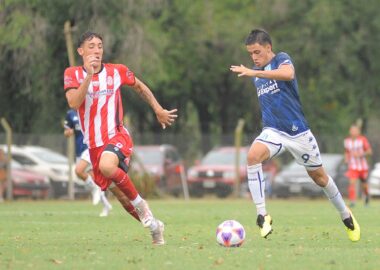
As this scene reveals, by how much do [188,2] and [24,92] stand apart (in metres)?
12.6

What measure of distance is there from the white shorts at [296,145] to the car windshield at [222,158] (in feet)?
75.5

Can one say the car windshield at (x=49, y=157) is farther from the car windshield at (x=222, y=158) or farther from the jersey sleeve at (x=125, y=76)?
the jersey sleeve at (x=125, y=76)

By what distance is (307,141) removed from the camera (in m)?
Result: 12.2

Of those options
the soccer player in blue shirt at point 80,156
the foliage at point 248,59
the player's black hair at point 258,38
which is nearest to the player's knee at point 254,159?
the player's black hair at point 258,38

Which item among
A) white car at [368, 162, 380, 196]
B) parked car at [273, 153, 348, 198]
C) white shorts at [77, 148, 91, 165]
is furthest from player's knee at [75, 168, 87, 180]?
white car at [368, 162, 380, 196]

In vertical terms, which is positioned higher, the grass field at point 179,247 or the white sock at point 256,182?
the white sock at point 256,182

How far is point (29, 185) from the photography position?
32.0 meters

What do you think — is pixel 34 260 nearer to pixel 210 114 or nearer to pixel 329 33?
pixel 329 33

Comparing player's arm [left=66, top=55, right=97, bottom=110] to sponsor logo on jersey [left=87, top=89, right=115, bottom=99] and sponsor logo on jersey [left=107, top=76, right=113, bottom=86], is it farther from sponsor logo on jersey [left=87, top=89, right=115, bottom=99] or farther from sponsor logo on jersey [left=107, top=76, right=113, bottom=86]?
sponsor logo on jersey [left=107, top=76, right=113, bottom=86]

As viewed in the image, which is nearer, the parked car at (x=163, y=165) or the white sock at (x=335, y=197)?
the white sock at (x=335, y=197)

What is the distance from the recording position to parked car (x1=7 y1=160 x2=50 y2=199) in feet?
105

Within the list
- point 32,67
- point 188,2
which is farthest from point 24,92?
point 188,2

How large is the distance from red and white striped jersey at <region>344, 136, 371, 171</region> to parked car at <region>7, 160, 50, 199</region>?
31.8 feet

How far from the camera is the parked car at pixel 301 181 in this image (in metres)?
33.7
